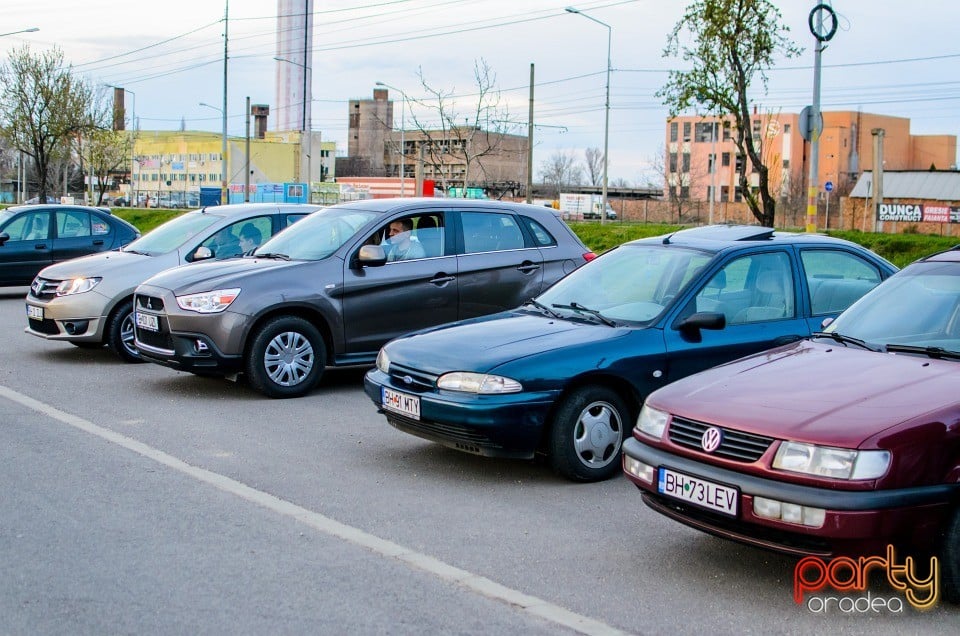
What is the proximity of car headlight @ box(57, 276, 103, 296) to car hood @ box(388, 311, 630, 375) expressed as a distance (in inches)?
227

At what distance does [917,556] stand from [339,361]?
6.30m

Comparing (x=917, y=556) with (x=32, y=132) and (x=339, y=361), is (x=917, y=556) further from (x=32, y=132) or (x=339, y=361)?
(x=32, y=132)

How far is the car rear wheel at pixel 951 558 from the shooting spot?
4.37 metres

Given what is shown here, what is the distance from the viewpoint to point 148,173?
364ft

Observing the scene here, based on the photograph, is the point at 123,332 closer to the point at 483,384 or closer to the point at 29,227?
the point at 483,384

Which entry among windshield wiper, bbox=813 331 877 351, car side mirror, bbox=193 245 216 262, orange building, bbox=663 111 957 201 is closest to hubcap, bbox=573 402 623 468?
windshield wiper, bbox=813 331 877 351

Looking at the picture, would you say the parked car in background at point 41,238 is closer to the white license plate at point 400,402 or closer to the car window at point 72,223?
the car window at point 72,223

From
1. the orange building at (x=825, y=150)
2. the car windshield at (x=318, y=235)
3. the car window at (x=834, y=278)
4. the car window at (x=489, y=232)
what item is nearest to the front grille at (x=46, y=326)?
the car windshield at (x=318, y=235)

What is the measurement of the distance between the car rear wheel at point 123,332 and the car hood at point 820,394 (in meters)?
8.19

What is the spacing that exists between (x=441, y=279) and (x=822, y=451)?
6143 mm

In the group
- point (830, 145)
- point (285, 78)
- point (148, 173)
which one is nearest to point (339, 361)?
point (830, 145)

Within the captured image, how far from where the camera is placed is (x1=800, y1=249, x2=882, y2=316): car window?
7820 millimetres

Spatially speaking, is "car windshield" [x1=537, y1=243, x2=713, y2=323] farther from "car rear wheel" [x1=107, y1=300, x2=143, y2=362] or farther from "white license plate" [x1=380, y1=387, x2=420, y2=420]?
"car rear wheel" [x1=107, y1=300, x2=143, y2=362]

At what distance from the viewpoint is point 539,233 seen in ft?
35.3
